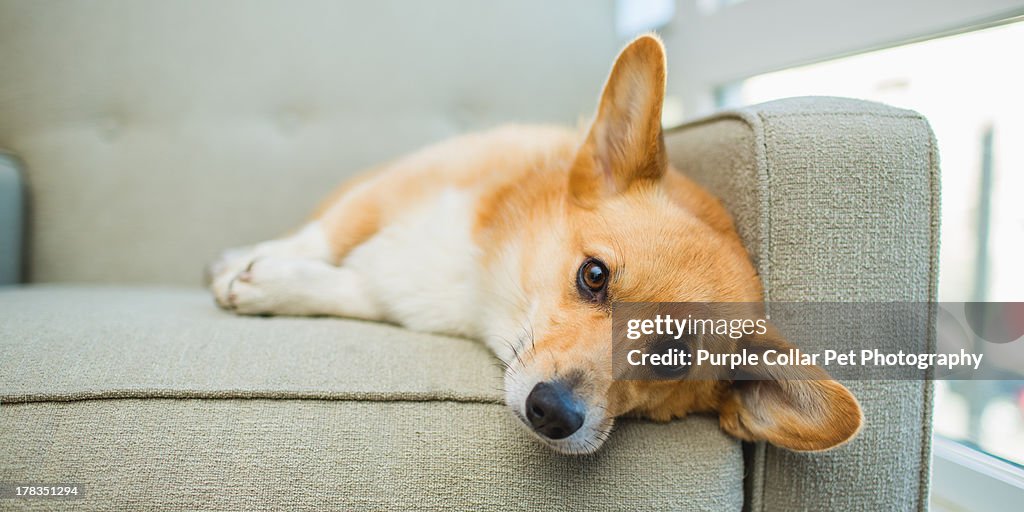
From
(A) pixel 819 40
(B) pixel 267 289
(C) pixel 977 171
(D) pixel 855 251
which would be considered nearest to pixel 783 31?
(A) pixel 819 40

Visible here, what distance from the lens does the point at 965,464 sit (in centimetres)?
129

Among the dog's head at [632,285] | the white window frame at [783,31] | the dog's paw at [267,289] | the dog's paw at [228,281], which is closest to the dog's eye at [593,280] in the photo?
the dog's head at [632,285]

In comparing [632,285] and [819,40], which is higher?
[819,40]

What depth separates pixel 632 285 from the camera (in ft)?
3.31

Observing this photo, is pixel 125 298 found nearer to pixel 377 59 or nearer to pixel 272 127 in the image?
pixel 272 127

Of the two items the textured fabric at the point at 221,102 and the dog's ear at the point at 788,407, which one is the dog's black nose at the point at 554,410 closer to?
the dog's ear at the point at 788,407

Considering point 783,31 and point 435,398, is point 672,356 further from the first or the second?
point 783,31

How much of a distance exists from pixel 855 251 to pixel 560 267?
20.7 inches

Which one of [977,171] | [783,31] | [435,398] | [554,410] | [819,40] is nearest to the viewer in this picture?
[554,410]

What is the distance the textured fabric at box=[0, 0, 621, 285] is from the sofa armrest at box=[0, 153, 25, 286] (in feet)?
0.17

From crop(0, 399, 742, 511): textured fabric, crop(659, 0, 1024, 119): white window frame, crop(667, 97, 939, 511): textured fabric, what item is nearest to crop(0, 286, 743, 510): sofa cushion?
crop(0, 399, 742, 511): textured fabric

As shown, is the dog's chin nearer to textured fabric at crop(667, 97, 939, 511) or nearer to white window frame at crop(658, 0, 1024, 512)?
textured fabric at crop(667, 97, 939, 511)

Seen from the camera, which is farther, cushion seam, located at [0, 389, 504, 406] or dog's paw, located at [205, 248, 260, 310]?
dog's paw, located at [205, 248, 260, 310]

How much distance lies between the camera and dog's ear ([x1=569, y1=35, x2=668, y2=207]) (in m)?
1.07
